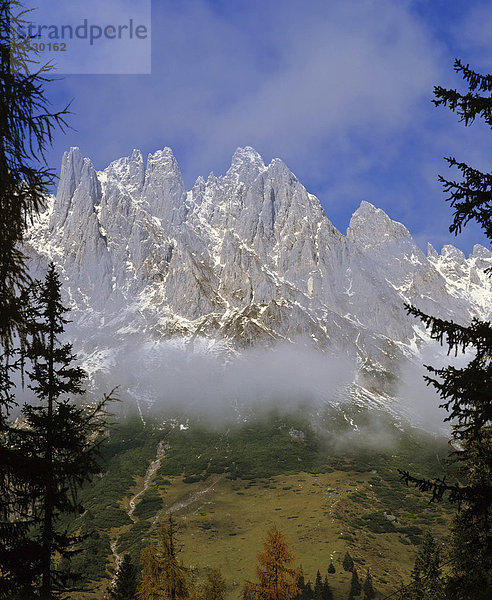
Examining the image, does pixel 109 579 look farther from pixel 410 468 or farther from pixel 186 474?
pixel 410 468

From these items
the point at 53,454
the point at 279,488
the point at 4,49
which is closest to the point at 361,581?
the point at 279,488

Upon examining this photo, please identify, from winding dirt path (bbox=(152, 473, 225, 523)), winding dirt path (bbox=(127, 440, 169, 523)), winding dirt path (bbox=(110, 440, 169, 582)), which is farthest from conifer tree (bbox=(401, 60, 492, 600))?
winding dirt path (bbox=(127, 440, 169, 523))

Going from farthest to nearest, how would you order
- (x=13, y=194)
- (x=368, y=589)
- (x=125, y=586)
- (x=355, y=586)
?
1. (x=355, y=586)
2. (x=368, y=589)
3. (x=125, y=586)
4. (x=13, y=194)

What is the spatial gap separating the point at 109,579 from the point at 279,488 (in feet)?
248

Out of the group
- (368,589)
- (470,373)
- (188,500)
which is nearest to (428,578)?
(470,373)

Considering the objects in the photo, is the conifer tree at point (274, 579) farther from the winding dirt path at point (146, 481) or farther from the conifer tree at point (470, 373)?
the winding dirt path at point (146, 481)

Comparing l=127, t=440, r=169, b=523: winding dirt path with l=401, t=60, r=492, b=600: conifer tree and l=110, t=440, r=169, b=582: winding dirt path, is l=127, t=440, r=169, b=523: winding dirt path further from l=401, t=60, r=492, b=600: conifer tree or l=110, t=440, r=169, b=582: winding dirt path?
l=401, t=60, r=492, b=600: conifer tree

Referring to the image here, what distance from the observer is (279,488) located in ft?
505

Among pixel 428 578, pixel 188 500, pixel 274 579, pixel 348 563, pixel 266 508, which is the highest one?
pixel 428 578

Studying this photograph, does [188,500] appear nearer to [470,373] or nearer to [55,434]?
[55,434]

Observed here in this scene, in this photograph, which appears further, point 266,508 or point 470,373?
point 266,508

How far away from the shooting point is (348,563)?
89.2 metres

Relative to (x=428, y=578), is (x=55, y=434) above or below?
above

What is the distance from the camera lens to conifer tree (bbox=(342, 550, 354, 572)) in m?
87.8
